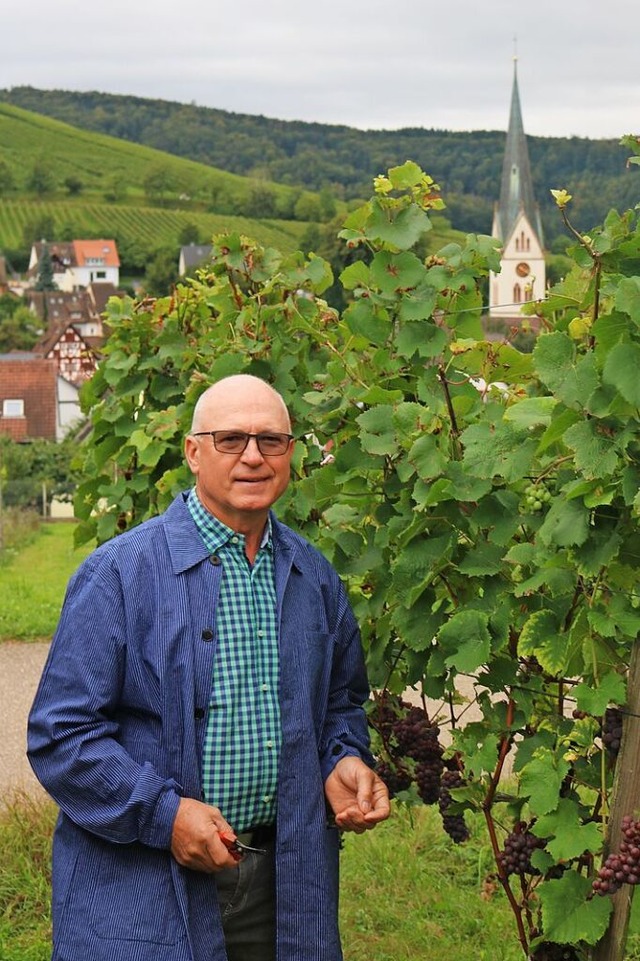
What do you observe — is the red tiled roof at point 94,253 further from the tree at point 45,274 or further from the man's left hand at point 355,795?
the man's left hand at point 355,795

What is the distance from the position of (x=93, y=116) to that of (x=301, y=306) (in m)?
202

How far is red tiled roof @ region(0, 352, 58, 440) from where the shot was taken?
206ft

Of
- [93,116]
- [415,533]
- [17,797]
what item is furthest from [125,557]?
[93,116]

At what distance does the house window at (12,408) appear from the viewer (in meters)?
64.0

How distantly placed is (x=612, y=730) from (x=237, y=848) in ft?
2.19

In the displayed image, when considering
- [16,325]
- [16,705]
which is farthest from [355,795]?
[16,325]

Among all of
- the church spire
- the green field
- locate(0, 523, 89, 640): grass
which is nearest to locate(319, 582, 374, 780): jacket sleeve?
locate(0, 523, 89, 640): grass

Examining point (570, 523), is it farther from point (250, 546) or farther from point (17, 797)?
point (17, 797)

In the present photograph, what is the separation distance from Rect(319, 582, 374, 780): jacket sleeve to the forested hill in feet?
328

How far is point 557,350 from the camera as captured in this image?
7.39ft

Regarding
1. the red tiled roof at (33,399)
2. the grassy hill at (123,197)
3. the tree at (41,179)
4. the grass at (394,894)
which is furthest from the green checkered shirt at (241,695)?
the tree at (41,179)

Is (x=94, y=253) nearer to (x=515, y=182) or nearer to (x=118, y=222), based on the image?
(x=118, y=222)

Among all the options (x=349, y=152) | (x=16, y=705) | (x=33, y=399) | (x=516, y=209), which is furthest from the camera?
(x=349, y=152)

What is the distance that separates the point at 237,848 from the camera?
2.51m
